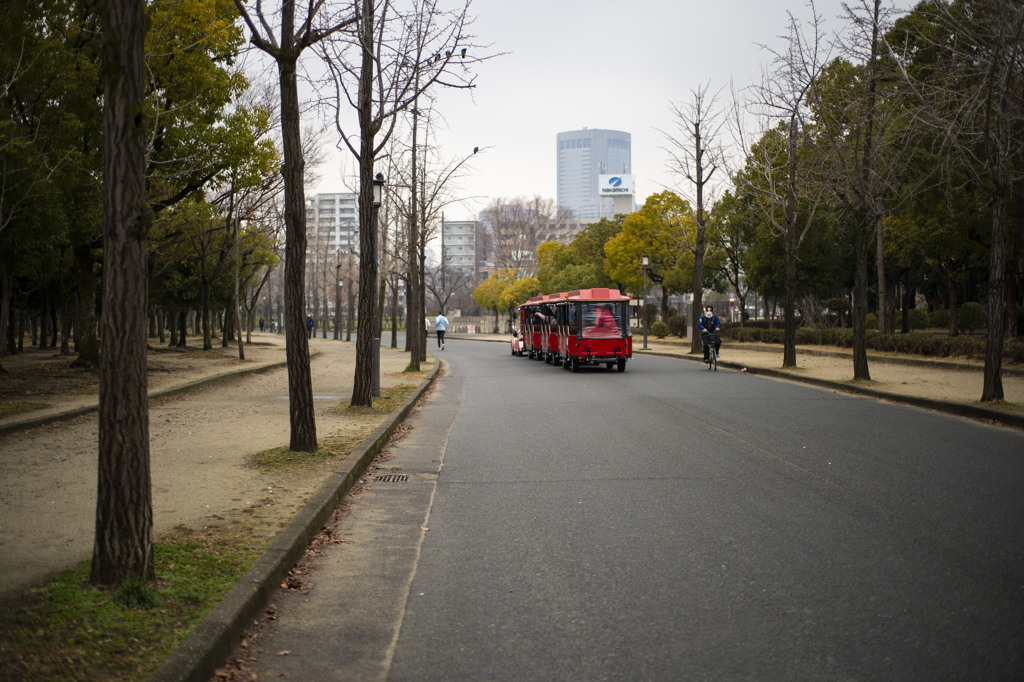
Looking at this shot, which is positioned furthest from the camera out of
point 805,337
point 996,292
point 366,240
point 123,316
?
point 805,337

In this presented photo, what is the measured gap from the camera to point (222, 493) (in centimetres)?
729

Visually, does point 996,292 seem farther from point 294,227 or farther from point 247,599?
point 247,599

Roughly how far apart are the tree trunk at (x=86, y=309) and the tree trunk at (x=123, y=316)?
19.0m

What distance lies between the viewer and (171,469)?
27.7 feet

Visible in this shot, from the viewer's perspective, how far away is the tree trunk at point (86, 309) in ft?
71.2

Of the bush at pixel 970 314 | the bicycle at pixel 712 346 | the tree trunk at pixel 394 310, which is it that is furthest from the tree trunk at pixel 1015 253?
the tree trunk at pixel 394 310

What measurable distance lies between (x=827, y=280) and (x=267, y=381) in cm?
2976


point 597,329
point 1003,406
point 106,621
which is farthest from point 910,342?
point 106,621

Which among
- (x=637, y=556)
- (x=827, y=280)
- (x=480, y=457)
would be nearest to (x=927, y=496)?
(x=637, y=556)

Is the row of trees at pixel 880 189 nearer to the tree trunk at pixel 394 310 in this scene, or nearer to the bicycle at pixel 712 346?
the bicycle at pixel 712 346

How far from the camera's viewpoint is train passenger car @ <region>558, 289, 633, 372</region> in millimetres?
25203

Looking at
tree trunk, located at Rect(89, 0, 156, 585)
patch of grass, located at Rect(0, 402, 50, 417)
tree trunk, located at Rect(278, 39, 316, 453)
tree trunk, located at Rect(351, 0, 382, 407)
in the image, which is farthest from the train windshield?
tree trunk, located at Rect(89, 0, 156, 585)

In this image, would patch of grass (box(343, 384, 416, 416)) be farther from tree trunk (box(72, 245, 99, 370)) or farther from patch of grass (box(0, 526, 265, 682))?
tree trunk (box(72, 245, 99, 370))

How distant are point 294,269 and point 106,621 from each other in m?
5.70
